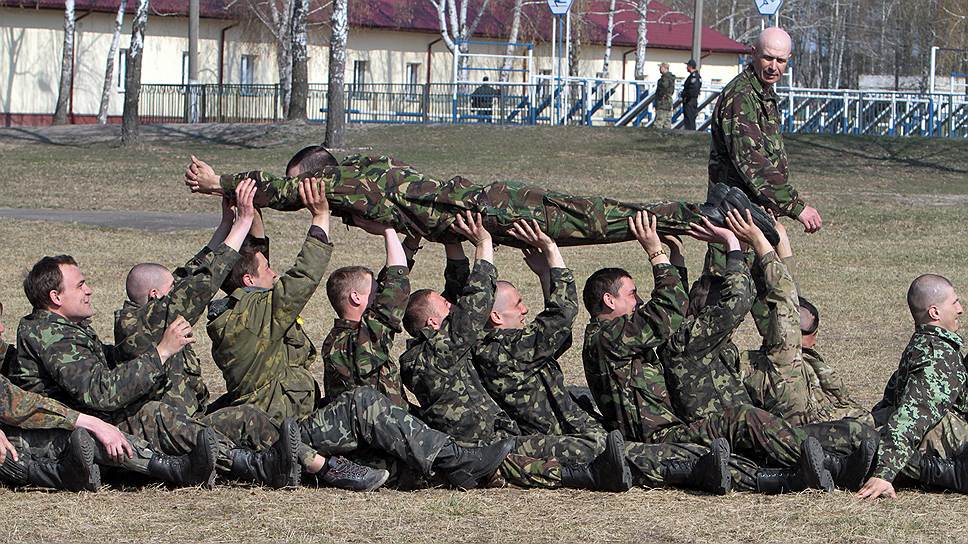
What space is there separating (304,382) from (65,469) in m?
1.15

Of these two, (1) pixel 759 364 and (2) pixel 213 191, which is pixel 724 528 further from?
(2) pixel 213 191

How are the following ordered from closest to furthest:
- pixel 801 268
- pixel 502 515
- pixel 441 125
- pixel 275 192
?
pixel 502 515
pixel 275 192
pixel 801 268
pixel 441 125

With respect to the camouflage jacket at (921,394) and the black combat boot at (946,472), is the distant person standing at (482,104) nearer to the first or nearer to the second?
the camouflage jacket at (921,394)

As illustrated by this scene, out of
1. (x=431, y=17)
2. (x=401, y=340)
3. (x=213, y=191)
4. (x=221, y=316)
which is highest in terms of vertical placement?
(x=431, y=17)

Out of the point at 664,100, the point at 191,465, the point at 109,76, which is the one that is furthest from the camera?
the point at 109,76

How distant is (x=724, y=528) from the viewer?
5.34 metres

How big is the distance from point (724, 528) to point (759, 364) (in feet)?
4.48

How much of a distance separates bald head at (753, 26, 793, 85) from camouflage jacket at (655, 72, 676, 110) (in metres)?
24.8

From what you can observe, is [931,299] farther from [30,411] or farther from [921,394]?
[30,411]

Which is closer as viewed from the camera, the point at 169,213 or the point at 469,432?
the point at 469,432

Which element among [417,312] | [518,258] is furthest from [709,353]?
[518,258]

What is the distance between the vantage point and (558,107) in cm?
3362

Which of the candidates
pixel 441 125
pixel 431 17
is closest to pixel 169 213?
pixel 441 125

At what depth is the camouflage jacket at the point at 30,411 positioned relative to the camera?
579 cm
